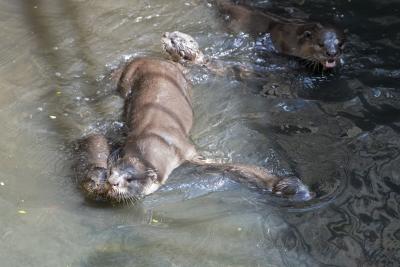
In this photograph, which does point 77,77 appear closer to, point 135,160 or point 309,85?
point 135,160

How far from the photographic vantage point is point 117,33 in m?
5.88

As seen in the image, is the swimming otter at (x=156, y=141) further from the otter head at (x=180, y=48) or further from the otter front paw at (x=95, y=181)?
the otter head at (x=180, y=48)

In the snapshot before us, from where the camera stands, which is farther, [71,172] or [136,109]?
[136,109]

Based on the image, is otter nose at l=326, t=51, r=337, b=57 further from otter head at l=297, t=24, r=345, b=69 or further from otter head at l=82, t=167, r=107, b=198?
otter head at l=82, t=167, r=107, b=198

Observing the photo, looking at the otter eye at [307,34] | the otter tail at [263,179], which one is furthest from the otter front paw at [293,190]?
the otter eye at [307,34]

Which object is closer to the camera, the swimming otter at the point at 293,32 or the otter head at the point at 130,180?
the otter head at the point at 130,180

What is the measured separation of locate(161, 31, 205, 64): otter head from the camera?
5254 millimetres

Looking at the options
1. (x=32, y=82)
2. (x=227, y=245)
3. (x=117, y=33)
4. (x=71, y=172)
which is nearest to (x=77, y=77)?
(x=32, y=82)

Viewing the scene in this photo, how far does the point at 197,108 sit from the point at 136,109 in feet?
1.76

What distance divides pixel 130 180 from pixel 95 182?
0.22 m

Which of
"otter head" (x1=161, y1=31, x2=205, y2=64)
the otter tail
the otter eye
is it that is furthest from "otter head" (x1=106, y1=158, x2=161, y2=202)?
the otter eye

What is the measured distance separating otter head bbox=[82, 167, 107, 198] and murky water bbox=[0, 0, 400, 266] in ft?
0.25

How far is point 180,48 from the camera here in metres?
5.26

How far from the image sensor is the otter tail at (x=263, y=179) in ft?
12.9
